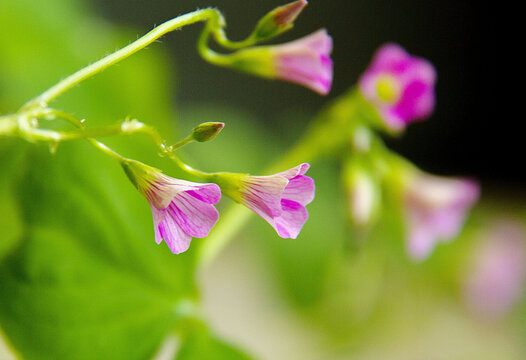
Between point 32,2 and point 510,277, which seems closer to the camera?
point 32,2

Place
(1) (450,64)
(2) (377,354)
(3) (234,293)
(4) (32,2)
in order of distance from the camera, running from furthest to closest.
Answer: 1. (1) (450,64)
2. (3) (234,293)
3. (2) (377,354)
4. (4) (32,2)

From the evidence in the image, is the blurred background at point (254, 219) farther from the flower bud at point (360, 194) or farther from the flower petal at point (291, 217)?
the flower petal at point (291, 217)

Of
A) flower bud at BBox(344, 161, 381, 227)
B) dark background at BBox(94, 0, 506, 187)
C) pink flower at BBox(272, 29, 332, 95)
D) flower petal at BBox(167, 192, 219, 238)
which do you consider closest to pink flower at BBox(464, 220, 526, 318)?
dark background at BBox(94, 0, 506, 187)

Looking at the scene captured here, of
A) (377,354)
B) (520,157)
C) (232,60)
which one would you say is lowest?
(520,157)

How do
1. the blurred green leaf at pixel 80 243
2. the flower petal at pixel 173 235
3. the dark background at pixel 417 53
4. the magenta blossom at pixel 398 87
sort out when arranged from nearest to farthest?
the flower petal at pixel 173 235 < the blurred green leaf at pixel 80 243 < the magenta blossom at pixel 398 87 < the dark background at pixel 417 53

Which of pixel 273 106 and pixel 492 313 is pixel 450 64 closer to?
pixel 273 106

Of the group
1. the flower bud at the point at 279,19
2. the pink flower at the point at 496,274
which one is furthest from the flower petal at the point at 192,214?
the pink flower at the point at 496,274

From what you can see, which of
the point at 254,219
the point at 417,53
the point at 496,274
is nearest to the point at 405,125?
the point at 254,219

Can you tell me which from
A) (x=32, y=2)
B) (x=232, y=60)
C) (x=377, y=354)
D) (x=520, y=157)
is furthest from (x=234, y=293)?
(x=520, y=157)
